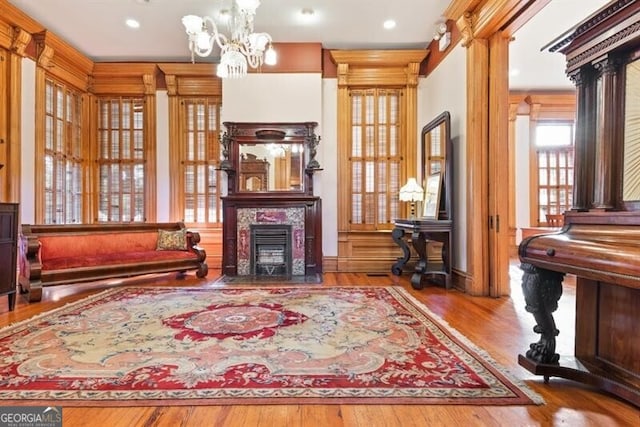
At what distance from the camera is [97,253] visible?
480 centimetres

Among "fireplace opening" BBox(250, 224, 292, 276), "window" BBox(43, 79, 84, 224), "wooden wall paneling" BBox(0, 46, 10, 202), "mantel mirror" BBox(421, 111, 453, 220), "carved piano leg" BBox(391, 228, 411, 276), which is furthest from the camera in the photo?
"fireplace opening" BBox(250, 224, 292, 276)

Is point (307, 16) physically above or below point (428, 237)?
above

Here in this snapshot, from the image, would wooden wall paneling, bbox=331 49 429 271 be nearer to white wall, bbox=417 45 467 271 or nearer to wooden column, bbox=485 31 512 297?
white wall, bbox=417 45 467 271

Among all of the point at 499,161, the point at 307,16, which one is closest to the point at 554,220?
the point at 499,161

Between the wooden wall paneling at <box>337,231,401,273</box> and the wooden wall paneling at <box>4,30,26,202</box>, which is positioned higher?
the wooden wall paneling at <box>4,30,26,202</box>

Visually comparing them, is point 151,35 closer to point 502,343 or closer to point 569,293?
point 502,343

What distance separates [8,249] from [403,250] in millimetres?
4653

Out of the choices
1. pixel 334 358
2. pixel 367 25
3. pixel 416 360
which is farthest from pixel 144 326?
pixel 367 25

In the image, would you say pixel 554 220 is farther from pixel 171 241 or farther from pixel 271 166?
pixel 171 241

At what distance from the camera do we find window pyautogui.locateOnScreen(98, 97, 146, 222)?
6340mm

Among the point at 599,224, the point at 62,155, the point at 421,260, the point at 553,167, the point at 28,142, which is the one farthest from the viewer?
the point at 553,167

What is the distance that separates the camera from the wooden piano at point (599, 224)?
1.71 metres

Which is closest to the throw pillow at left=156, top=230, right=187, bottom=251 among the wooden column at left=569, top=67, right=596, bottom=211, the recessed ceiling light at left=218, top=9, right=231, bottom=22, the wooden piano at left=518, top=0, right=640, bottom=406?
the recessed ceiling light at left=218, top=9, right=231, bottom=22

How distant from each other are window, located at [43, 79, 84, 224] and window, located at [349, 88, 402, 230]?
4.76m
